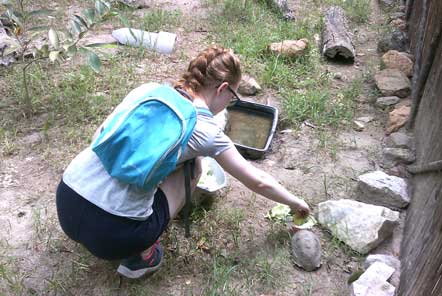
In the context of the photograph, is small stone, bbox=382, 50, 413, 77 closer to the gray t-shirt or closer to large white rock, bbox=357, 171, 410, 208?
large white rock, bbox=357, 171, 410, 208

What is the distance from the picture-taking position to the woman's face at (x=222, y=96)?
236 centimetres

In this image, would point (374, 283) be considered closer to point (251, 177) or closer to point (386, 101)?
point (251, 177)

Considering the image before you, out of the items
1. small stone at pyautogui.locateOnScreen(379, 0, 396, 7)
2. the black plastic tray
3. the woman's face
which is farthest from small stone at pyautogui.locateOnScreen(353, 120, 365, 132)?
small stone at pyautogui.locateOnScreen(379, 0, 396, 7)

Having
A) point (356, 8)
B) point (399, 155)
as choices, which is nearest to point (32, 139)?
point (399, 155)

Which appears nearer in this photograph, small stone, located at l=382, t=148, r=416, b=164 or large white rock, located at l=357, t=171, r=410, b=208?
large white rock, located at l=357, t=171, r=410, b=208

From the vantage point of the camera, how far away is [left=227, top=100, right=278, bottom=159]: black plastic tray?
3408mm

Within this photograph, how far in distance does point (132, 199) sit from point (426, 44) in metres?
2.63

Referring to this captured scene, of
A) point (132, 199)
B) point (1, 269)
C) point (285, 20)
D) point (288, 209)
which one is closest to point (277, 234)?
point (288, 209)

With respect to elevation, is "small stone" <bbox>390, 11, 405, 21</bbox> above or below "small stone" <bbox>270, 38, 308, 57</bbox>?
below

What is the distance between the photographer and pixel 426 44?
378cm

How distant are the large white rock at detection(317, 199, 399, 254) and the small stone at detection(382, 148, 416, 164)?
62 centimetres

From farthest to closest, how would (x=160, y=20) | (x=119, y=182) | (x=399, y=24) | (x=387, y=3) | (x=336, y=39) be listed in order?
(x=387, y=3), (x=399, y=24), (x=160, y=20), (x=336, y=39), (x=119, y=182)

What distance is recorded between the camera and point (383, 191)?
2953 millimetres

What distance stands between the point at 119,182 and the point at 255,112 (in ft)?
6.14
